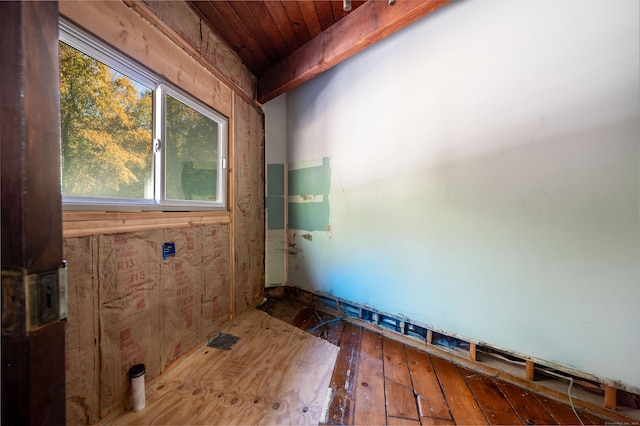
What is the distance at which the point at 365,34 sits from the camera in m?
1.76

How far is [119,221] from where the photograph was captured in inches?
48.8

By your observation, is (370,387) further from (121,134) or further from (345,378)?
(121,134)

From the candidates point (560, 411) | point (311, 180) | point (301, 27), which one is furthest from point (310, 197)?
point (560, 411)

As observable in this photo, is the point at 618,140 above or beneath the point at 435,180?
above

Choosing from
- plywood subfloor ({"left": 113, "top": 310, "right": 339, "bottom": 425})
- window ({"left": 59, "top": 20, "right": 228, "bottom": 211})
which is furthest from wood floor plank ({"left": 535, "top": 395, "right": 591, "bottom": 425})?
window ({"left": 59, "top": 20, "right": 228, "bottom": 211})

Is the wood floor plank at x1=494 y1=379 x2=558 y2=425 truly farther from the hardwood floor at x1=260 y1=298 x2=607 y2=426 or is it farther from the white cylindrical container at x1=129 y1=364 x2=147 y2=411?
the white cylindrical container at x1=129 y1=364 x2=147 y2=411

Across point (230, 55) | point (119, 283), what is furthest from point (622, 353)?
point (230, 55)

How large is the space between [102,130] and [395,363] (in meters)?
2.55

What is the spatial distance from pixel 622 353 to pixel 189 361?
284 centimetres

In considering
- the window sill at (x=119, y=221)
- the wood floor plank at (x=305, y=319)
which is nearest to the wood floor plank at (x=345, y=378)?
the wood floor plank at (x=305, y=319)

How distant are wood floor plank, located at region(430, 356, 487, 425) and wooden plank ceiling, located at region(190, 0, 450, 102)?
2.66 m

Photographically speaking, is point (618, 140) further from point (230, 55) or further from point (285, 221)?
point (230, 55)

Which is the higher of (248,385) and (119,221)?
(119,221)

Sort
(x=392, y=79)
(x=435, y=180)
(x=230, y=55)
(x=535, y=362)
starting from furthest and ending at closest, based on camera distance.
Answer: (x=230, y=55), (x=392, y=79), (x=435, y=180), (x=535, y=362)
